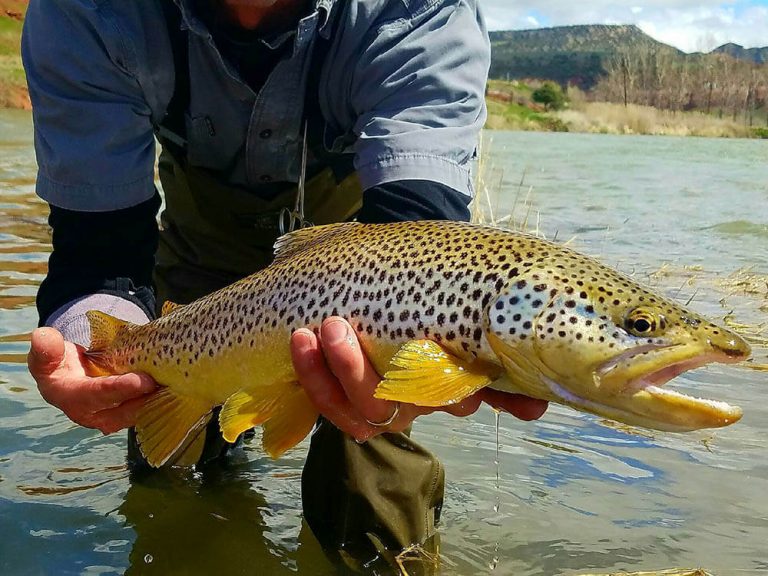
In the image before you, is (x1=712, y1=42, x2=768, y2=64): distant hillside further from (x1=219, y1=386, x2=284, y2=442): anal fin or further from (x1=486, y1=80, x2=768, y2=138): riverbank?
(x1=219, y1=386, x2=284, y2=442): anal fin

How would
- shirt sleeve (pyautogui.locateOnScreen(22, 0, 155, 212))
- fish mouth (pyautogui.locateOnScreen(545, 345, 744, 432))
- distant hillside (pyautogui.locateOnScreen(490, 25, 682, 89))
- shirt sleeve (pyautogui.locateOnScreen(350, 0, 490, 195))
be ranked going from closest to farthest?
fish mouth (pyautogui.locateOnScreen(545, 345, 744, 432)) → shirt sleeve (pyautogui.locateOnScreen(350, 0, 490, 195)) → shirt sleeve (pyautogui.locateOnScreen(22, 0, 155, 212)) → distant hillside (pyautogui.locateOnScreen(490, 25, 682, 89))

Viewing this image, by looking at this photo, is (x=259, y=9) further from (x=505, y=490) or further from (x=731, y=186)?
(x=731, y=186)

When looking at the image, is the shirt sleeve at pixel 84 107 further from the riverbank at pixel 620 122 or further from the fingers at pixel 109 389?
the riverbank at pixel 620 122

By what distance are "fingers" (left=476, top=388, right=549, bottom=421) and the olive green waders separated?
1.92 feet

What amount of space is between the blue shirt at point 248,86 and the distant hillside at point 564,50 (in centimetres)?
11113

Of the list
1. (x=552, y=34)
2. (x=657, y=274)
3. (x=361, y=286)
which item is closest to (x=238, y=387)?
(x=361, y=286)

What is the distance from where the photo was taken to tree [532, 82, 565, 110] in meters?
83.2

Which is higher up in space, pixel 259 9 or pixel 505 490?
pixel 259 9

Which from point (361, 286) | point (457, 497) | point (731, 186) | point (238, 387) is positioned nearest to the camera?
point (361, 286)

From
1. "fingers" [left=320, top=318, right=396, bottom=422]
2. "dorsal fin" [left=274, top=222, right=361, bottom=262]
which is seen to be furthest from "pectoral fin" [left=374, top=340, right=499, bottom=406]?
"dorsal fin" [left=274, top=222, right=361, bottom=262]

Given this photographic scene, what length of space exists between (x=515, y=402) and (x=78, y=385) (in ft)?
3.83

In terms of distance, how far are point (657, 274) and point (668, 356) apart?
19.4 ft

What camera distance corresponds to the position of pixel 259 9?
266 centimetres

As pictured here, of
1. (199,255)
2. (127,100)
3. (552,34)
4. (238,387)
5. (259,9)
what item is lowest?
(238,387)
